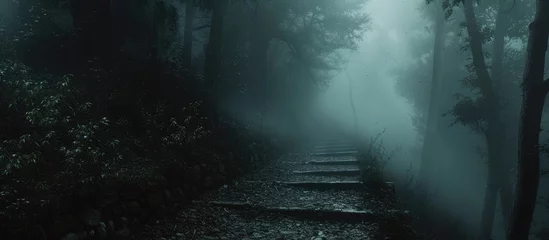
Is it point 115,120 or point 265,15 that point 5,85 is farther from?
point 265,15

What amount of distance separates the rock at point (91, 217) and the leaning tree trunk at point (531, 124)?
7397 mm

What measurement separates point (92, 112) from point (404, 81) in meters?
32.7

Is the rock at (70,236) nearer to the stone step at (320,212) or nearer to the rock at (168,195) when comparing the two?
the rock at (168,195)

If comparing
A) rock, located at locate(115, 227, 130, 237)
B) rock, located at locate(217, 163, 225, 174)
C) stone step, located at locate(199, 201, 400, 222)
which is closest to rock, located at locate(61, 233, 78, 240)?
rock, located at locate(115, 227, 130, 237)

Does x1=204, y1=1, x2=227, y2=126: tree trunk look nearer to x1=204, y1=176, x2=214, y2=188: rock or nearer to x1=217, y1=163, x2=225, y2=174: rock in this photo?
x1=217, y1=163, x2=225, y2=174: rock

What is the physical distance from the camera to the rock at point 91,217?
386cm

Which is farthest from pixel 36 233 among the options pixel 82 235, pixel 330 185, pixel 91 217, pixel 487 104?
pixel 487 104

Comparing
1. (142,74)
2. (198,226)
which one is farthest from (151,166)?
(142,74)

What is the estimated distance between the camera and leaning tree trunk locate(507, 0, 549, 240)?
6.62m

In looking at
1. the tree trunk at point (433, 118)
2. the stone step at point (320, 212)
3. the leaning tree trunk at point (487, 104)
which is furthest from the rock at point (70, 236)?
the tree trunk at point (433, 118)

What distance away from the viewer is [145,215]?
4.98 metres

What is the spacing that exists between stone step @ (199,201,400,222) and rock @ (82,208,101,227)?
2473 millimetres

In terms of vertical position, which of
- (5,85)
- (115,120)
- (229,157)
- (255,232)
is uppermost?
(5,85)

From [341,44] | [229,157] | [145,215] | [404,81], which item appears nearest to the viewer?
[145,215]
